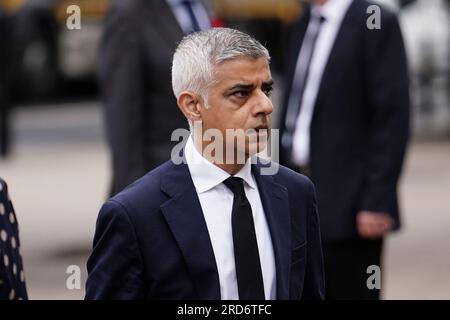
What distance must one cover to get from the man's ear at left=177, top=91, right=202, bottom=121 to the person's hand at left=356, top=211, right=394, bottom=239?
Answer: 2.44m

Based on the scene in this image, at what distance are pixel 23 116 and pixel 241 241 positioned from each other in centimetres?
2050

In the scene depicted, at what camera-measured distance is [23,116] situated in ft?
76.7

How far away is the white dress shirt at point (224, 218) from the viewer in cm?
328

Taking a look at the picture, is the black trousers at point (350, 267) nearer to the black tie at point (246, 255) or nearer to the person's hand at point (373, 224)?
the person's hand at point (373, 224)

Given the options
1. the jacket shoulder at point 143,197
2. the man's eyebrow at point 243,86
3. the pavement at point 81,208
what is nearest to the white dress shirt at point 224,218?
the jacket shoulder at point 143,197

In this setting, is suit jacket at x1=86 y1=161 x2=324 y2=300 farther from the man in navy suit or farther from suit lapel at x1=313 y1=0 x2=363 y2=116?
suit lapel at x1=313 y1=0 x2=363 y2=116

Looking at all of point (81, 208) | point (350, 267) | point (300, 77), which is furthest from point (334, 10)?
point (81, 208)

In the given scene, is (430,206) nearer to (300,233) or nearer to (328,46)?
(328,46)

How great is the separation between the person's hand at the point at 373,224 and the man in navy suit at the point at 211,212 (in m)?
2.30

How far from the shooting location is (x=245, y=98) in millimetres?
3318

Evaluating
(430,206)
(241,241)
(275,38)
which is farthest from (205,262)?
(275,38)

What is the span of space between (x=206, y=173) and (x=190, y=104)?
0.20 metres

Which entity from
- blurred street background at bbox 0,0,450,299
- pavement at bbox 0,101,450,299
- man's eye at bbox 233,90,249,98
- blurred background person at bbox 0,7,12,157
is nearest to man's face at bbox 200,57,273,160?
man's eye at bbox 233,90,249,98

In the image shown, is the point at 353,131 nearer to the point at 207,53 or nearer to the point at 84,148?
the point at 207,53
